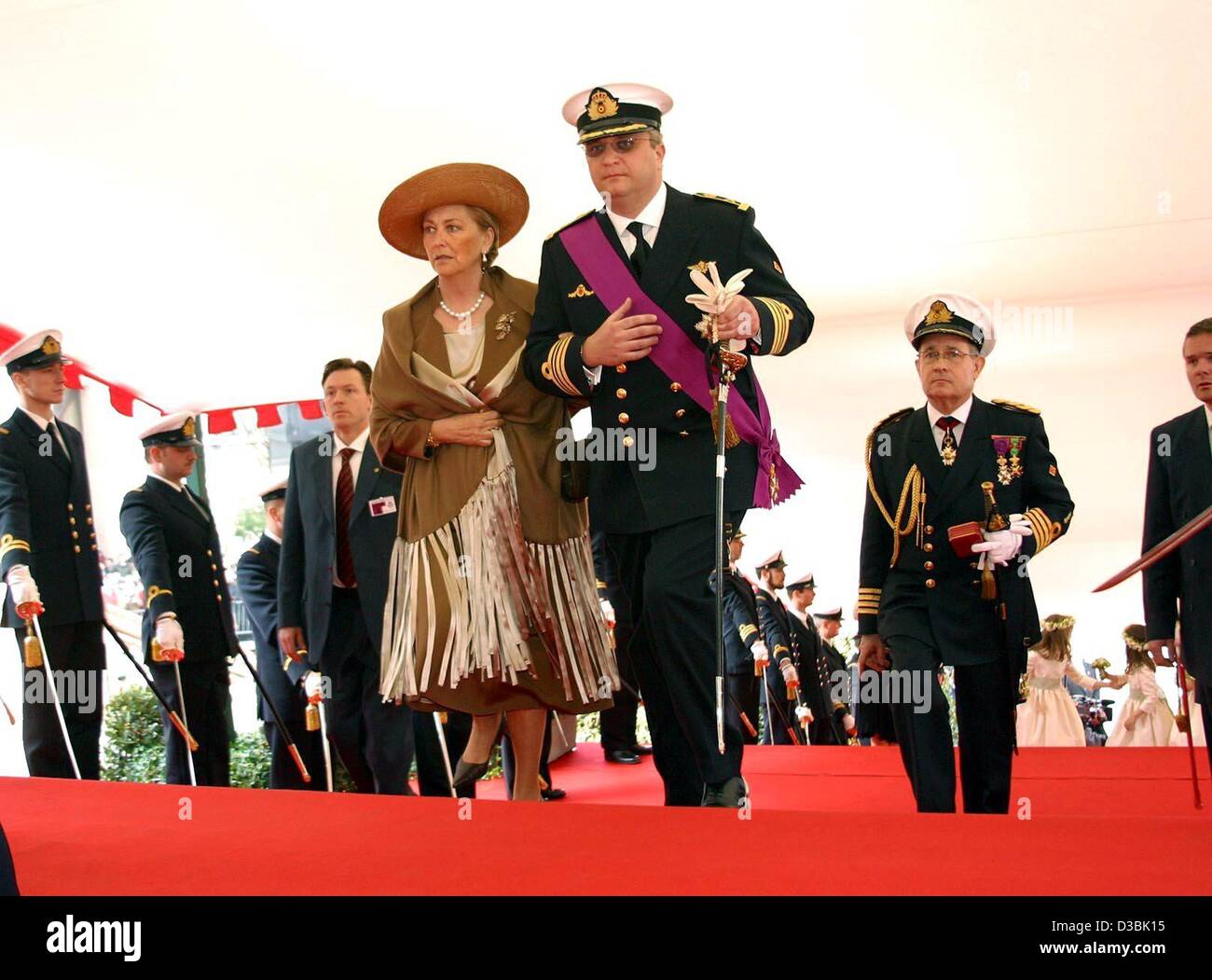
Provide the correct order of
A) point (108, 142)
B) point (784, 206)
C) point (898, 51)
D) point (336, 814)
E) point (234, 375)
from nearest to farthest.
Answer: point (336, 814)
point (898, 51)
point (108, 142)
point (784, 206)
point (234, 375)

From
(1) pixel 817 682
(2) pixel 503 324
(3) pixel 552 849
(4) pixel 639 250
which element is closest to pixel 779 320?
(4) pixel 639 250

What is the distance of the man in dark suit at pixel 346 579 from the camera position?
5.37 metres

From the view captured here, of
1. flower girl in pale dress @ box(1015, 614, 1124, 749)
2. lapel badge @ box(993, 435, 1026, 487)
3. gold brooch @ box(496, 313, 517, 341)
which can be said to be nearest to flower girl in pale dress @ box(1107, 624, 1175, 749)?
flower girl in pale dress @ box(1015, 614, 1124, 749)

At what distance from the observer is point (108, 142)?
24.9ft

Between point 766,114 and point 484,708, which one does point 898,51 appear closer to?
point 766,114

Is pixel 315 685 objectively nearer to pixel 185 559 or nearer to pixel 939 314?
pixel 185 559

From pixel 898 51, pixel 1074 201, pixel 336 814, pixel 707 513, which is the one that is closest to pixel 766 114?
pixel 898 51

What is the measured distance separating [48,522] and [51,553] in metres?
0.14

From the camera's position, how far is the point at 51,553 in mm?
5621

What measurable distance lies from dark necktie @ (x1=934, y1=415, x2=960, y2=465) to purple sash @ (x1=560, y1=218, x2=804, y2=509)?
0.90 meters

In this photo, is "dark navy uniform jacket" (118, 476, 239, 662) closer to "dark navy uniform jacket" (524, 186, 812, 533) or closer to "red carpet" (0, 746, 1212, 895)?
"red carpet" (0, 746, 1212, 895)

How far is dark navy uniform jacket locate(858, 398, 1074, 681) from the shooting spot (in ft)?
14.2

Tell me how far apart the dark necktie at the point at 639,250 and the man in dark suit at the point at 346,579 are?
1857 mm

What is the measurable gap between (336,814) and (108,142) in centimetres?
538
